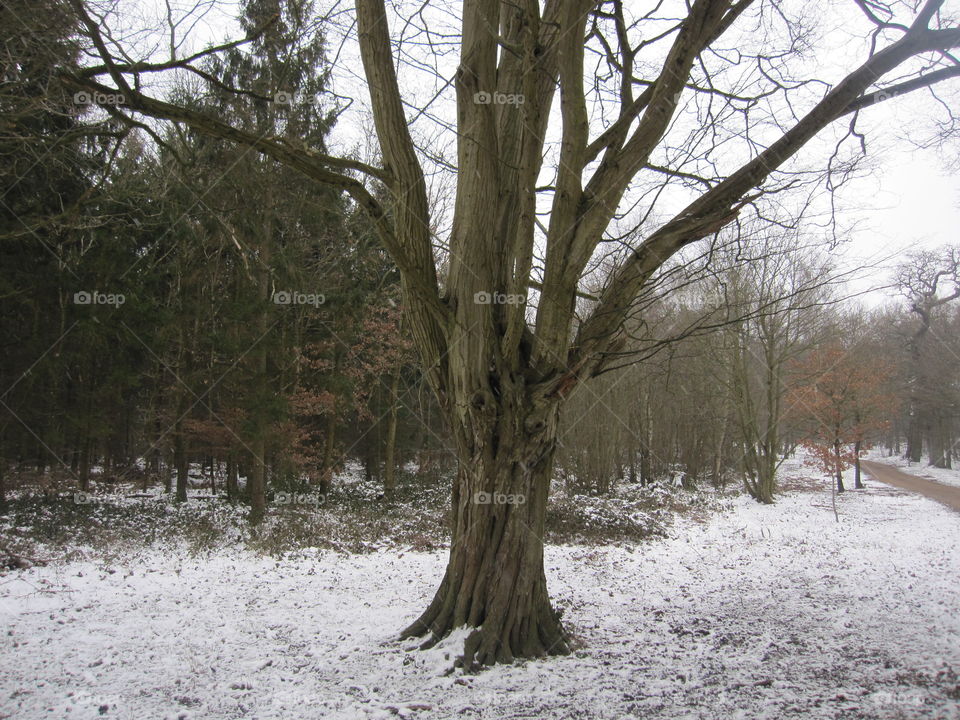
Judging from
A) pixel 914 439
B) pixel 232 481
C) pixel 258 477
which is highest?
pixel 914 439

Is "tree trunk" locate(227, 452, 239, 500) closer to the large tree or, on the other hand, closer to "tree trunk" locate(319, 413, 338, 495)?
"tree trunk" locate(319, 413, 338, 495)

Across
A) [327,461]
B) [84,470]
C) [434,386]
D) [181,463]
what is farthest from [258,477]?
[434,386]

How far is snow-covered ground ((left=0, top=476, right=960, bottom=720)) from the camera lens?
136 inches

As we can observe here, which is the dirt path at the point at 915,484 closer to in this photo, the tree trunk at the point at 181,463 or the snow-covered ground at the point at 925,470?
the snow-covered ground at the point at 925,470

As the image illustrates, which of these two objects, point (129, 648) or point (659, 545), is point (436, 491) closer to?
point (659, 545)

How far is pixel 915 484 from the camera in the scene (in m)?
19.9

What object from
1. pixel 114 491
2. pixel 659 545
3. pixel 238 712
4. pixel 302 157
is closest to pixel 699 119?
pixel 302 157

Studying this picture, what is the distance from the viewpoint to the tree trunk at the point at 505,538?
423cm

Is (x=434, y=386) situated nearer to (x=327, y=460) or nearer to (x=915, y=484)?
(x=327, y=460)

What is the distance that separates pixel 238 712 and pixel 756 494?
1683cm

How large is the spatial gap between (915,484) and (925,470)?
611cm

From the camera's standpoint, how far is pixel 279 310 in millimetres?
14266

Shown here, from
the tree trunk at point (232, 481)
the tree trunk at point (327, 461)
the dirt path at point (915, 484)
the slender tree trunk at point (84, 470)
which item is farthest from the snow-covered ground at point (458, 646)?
the slender tree trunk at point (84, 470)

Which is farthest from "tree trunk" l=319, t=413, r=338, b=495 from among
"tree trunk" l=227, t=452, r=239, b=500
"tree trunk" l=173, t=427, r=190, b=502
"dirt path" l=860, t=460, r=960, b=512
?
"dirt path" l=860, t=460, r=960, b=512
